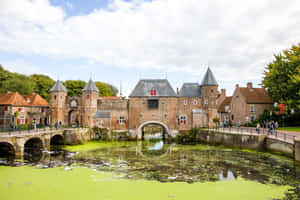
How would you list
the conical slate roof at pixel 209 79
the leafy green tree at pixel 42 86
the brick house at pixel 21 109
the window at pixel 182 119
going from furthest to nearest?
the leafy green tree at pixel 42 86, the window at pixel 182 119, the conical slate roof at pixel 209 79, the brick house at pixel 21 109

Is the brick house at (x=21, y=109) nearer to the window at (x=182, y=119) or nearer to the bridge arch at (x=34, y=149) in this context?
the bridge arch at (x=34, y=149)

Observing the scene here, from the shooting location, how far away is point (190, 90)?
101ft

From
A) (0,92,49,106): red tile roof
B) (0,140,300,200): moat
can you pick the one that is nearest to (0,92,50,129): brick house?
(0,92,49,106): red tile roof

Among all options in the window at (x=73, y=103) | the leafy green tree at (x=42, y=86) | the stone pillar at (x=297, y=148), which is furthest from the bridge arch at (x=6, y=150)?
the leafy green tree at (x=42, y=86)

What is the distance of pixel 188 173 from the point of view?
1259 centimetres

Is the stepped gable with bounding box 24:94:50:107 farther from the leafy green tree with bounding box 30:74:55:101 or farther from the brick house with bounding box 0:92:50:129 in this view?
the leafy green tree with bounding box 30:74:55:101

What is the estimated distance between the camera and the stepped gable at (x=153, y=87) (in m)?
30.2

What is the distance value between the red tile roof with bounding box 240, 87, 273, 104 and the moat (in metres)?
16.3

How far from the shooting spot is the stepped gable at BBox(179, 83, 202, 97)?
99.6ft

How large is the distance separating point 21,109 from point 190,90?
989 inches

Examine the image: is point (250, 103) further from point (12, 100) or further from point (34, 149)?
point (12, 100)

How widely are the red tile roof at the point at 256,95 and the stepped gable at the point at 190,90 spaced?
26.0 ft

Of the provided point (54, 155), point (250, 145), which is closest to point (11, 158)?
point (54, 155)

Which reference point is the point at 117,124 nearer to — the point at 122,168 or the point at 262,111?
the point at 122,168
